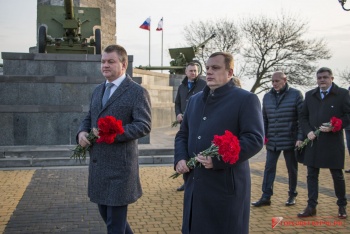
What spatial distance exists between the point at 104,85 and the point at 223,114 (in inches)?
52.7

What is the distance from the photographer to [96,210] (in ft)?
19.4

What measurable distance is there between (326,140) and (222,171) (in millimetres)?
3052

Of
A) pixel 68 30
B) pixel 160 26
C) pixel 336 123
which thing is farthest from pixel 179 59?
pixel 336 123

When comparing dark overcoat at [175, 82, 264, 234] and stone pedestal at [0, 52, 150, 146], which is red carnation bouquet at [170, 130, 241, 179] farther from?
stone pedestal at [0, 52, 150, 146]

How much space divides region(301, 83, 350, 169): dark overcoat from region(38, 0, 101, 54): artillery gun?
9.89 m

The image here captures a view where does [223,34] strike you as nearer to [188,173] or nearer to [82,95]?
[82,95]

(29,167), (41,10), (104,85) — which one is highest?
(41,10)

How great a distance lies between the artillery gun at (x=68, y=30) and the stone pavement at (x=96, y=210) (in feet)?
21.6

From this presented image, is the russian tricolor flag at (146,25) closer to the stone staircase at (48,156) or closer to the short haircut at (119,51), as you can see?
the stone staircase at (48,156)

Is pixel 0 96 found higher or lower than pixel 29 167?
higher

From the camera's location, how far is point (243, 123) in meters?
3.21

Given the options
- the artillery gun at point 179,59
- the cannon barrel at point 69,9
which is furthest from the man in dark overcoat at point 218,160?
the artillery gun at point 179,59

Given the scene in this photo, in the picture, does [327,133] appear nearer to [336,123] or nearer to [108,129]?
[336,123]

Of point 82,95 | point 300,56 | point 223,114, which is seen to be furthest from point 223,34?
point 223,114
